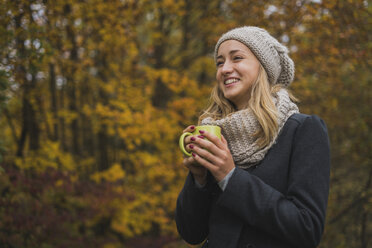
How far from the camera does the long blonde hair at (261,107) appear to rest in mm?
1569

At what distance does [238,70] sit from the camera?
5.75 feet

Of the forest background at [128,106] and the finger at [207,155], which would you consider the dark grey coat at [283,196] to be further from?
the forest background at [128,106]

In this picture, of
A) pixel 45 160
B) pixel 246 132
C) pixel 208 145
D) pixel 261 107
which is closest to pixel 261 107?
pixel 261 107

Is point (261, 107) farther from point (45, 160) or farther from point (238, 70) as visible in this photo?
point (45, 160)

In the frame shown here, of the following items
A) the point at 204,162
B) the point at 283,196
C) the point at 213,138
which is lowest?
the point at 283,196

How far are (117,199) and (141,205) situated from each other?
786 millimetres

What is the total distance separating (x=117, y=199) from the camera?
563 centimetres

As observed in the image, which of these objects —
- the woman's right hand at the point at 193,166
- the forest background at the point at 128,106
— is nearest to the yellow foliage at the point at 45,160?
the forest background at the point at 128,106

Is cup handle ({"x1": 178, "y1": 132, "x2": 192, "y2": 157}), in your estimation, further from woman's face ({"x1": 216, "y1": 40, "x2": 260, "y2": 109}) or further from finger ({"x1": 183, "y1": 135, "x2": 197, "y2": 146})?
woman's face ({"x1": 216, "y1": 40, "x2": 260, "y2": 109})

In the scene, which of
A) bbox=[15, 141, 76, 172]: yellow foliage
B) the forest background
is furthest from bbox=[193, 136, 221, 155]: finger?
bbox=[15, 141, 76, 172]: yellow foliage

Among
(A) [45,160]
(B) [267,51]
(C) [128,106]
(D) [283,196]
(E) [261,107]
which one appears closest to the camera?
(D) [283,196]

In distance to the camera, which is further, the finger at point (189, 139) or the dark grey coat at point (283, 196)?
the finger at point (189, 139)

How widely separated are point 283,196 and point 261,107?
0.49m

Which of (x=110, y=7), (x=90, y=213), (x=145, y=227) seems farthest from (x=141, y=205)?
(x=110, y=7)
